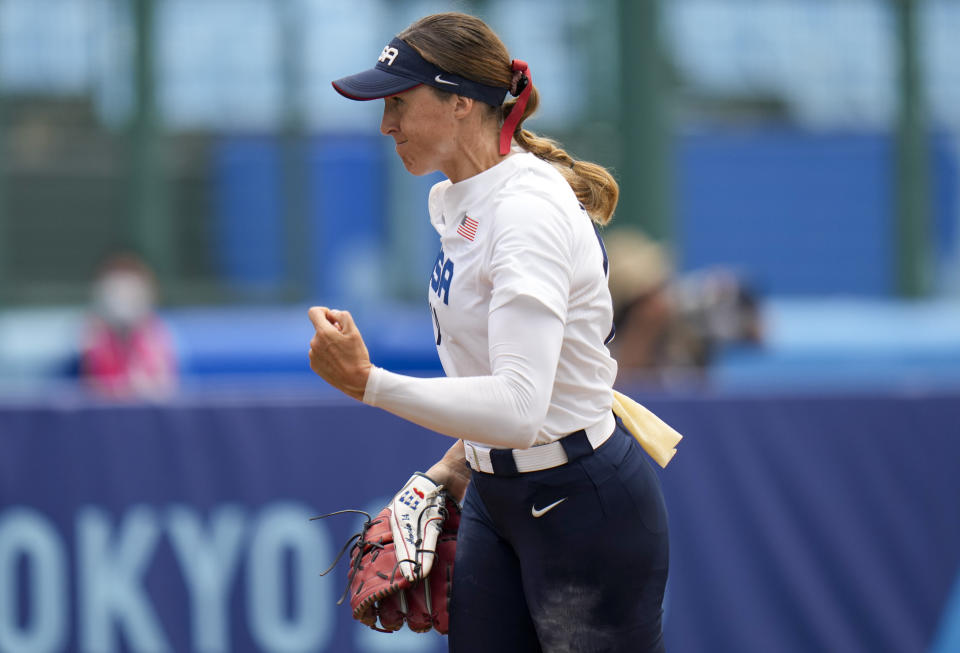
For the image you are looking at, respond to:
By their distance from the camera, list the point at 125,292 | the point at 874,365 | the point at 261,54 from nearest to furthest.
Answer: the point at 125,292 → the point at 874,365 → the point at 261,54

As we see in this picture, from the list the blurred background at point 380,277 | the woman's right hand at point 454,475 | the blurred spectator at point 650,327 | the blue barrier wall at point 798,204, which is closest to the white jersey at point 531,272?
the woman's right hand at point 454,475

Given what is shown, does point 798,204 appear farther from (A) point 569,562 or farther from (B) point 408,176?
(A) point 569,562

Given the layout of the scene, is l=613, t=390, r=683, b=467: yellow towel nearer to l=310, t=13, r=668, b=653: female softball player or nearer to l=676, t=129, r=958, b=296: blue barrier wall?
l=310, t=13, r=668, b=653: female softball player

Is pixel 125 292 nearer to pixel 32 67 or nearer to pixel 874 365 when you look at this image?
pixel 874 365

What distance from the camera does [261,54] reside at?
42.9 feet

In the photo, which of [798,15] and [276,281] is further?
[276,281]

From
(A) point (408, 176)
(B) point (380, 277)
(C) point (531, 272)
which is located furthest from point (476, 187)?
(B) point (380, 277)

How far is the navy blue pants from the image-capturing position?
7.74 ft

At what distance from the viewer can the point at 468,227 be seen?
7.66ft

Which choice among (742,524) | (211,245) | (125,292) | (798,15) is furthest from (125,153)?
(742,524)

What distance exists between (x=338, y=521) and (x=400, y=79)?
282 centimetres

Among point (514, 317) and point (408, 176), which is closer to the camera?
point (514, 317)

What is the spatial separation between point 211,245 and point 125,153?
3437 millimetres

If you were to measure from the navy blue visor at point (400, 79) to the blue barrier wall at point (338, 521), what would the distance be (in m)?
2.66
